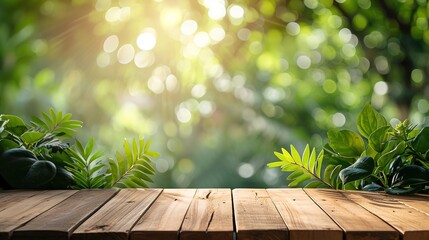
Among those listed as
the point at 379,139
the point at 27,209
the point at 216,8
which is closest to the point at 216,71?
the point at 216,8

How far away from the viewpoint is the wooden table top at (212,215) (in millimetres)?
1014

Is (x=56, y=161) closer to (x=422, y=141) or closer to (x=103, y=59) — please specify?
(x=422, y=141)

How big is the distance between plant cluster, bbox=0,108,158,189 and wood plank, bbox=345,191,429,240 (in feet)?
2.04

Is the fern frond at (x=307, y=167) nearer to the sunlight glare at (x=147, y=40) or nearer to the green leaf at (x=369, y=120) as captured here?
the green leaf at (x=369, y=120)

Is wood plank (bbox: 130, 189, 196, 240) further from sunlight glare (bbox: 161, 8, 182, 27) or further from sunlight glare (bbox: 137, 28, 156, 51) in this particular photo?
sunlight glare (bbox: 137, 28, 156, 51)

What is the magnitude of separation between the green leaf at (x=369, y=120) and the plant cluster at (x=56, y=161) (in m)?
0.62

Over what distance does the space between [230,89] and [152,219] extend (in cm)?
836

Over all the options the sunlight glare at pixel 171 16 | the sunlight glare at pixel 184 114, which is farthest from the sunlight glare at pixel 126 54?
the sunlight glare at pixel 184 114

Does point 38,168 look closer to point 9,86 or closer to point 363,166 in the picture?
point 363,166

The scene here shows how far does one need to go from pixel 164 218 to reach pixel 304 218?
0.26 m

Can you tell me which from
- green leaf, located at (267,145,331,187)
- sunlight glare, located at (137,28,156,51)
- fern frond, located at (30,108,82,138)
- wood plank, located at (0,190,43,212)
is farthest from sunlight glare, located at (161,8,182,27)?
wood plank, located at (0,190,43,212)

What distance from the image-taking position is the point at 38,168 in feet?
5.45

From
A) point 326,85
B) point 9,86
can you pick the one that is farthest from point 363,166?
point 326,85

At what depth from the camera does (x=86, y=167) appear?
1785mm
